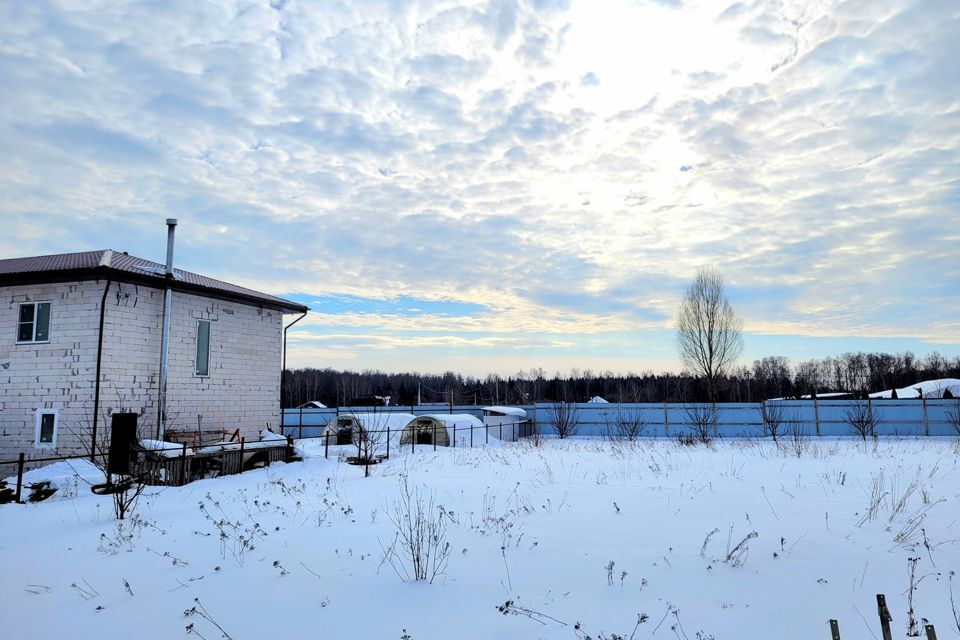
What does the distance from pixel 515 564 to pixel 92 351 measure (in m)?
13.6

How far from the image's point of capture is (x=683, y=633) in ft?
15.6

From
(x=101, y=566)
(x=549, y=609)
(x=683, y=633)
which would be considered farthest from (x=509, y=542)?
(x=101, y=566)

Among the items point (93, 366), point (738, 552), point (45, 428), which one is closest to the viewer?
point (738, 552)

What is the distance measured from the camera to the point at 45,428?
15.3 metres

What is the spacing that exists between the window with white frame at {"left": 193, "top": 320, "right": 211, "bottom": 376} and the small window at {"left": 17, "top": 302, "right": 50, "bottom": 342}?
12.2 ft

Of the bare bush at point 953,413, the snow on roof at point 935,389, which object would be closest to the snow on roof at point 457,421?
the bare bush at point 953,413

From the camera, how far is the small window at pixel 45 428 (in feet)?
49.8

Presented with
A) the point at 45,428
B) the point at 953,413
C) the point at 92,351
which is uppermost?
the point at 92,351

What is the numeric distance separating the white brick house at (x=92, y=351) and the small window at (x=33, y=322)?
27 mm

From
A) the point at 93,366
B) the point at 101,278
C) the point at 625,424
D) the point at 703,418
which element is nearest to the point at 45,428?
the point at 93,366

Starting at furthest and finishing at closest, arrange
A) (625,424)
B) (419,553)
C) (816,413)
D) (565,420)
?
(565,420), (625,424), (816,413), (419,553)

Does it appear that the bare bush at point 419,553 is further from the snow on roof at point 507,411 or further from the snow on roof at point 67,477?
the snow on roof at point 507,411

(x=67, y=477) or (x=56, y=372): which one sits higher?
(x=56, y=372)

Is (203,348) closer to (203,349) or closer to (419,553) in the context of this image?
(203,349)
